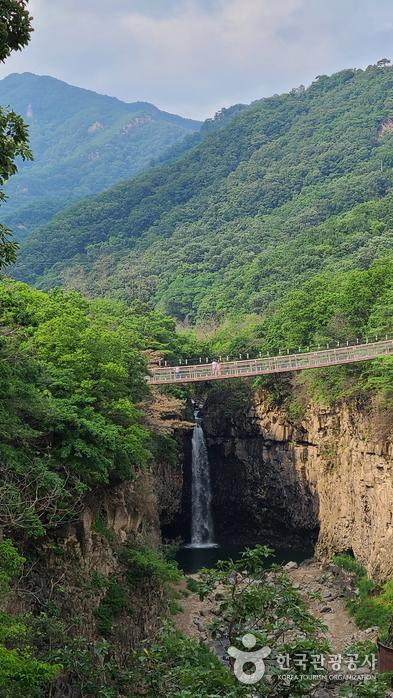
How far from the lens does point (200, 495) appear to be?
35656 mm

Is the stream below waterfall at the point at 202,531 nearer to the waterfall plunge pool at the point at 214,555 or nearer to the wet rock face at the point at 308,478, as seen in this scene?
the waterfall plunge pool at the point at 214,555

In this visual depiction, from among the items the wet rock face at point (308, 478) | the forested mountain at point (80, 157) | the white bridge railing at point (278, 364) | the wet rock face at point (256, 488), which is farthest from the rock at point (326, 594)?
the forested mountain at point (80, 157)

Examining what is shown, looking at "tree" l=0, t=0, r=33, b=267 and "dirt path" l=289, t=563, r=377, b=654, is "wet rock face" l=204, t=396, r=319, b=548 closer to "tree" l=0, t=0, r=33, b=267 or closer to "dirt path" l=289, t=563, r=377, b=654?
"dirt path" l=289, t=563, r=377, b=654

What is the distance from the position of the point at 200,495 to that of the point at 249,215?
3946 centimetres

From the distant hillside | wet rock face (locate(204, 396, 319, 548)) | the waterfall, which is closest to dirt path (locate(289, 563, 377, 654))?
wet rock face (locate(204, 396, 319, 548))

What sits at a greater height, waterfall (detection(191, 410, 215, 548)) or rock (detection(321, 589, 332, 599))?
waterfall (detection(191, 410, 215, 548))

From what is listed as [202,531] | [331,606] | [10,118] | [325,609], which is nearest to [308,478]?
[202,531]

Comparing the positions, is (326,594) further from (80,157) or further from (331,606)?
(80,157)

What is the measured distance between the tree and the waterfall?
1098 inches

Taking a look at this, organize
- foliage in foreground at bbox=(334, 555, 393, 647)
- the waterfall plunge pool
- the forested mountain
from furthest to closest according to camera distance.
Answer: the forested mountain, the waterfall plunge pool, foliage in foreground at bbox=(334, 555, 393, 647)

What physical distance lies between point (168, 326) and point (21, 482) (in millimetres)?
25556

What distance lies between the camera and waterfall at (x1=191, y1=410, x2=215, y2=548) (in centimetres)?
3434

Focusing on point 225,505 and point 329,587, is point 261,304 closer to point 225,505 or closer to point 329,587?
point 225,505

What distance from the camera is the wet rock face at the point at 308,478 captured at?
24906mm
